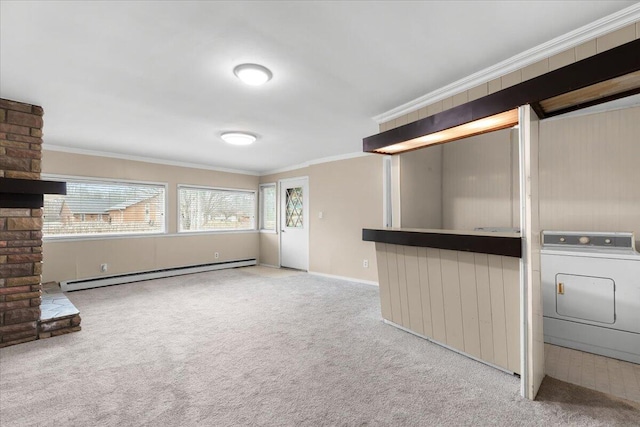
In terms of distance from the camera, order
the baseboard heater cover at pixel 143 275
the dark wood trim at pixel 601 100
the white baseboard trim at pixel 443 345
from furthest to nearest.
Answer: the baseboard heater cover at pixel 143 275 < the white baseboard trim at pixel 443 345 < the dark wood trim at pixel 601 100

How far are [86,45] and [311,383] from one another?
270 cm

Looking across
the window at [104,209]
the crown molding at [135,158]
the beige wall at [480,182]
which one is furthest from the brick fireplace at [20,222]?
the beige wall at [480,182]

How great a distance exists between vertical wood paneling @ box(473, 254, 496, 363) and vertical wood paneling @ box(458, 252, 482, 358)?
1.1 inches

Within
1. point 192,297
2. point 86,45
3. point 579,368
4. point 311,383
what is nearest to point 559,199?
point 579,368

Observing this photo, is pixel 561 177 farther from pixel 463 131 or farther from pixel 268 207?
pixel 268 207

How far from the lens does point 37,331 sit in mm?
2807

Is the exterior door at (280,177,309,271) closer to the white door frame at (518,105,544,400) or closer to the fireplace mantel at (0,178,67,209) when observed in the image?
the fireplace mantel at (0,178,67,209)

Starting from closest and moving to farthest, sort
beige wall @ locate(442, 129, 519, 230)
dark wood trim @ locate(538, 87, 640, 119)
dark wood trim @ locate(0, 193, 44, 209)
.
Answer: dark wood trim @ locate(538, 87, 640, 119) < dark wood trim @ locate(0, 193, 44, 209) < beige wall @ locate(442, 129, 519, 230)

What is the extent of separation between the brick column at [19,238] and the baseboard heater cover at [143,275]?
210 centimetres

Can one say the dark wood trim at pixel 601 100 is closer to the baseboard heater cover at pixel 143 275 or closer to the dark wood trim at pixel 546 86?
the dark wood trim at pixel 546 86

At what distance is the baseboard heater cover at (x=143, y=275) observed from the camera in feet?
15.3

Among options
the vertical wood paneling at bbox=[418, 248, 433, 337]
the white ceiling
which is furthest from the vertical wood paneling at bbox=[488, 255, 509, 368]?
the white ceiling

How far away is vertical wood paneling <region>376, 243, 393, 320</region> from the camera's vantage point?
2.98 meters

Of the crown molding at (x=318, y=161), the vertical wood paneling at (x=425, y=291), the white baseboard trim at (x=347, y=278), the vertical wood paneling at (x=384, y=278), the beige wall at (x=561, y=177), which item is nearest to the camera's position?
the vertical wood paneling at (x=425, y=291)
